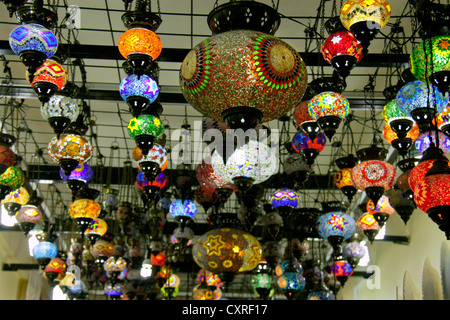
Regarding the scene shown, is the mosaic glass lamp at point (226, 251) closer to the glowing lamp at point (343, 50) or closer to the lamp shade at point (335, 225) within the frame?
the lamp shade at point (335, 225)

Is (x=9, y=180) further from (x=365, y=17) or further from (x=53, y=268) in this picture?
(x=365, y=17)

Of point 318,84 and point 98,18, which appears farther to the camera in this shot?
point 98,18

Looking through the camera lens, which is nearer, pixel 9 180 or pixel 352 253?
pixel 9 180

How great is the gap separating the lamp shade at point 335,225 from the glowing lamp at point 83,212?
221cm

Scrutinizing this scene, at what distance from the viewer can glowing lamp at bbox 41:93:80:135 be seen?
→ 3928mm

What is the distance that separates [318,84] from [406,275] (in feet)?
16.4

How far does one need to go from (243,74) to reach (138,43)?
1.69 m

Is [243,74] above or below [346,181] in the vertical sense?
below

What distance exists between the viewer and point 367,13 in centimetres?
314

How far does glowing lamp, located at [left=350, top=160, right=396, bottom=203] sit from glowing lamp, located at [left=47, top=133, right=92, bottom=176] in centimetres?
211

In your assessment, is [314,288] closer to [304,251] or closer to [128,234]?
[304,251]

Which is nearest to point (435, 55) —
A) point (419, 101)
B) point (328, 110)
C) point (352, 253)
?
point (419, 101)

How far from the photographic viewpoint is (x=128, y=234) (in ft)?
22.1

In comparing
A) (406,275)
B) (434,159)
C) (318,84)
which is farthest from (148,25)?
(406,275)
